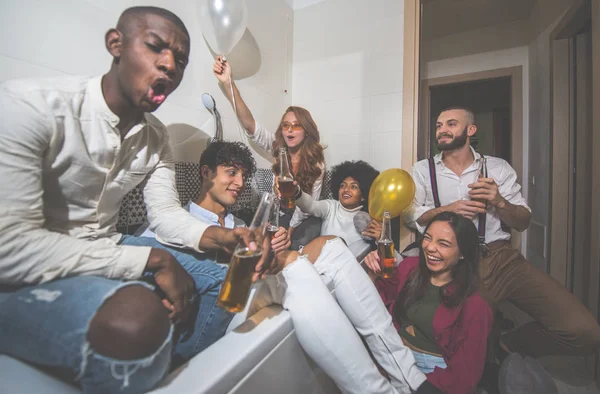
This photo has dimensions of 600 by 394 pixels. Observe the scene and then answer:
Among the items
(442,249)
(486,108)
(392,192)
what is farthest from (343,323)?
(486,108)

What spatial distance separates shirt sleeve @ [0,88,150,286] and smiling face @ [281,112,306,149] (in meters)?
1.35

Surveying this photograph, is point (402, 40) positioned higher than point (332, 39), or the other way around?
point (332, 39)

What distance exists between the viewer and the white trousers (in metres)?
0.81

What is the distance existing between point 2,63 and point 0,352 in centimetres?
79

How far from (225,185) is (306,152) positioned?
0.79 metres

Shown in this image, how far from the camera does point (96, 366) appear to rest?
0.46 m

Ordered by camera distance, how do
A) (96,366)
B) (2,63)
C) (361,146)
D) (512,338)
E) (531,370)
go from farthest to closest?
(361,146)
(512,338)
(531,370)
(2,63)
(96,366)

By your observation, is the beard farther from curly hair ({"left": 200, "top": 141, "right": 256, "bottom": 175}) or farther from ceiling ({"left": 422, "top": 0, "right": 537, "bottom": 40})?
ceiling ({"left": 422, "top": 0, "right": 537, "bottom": 40})

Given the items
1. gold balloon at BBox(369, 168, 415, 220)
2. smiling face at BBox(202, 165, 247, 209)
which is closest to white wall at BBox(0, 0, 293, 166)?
smiling face at BBox(202, 165, 247, 209)

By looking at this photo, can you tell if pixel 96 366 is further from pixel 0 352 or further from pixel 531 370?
pixel 531 370

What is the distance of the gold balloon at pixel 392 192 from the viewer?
4.48 feet

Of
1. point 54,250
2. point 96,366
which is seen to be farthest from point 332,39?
point 96,366

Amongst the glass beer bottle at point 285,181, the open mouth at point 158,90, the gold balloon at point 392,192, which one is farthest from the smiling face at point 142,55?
the gold balloon at point 392,192

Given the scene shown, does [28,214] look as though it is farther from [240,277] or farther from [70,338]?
[240,277]
